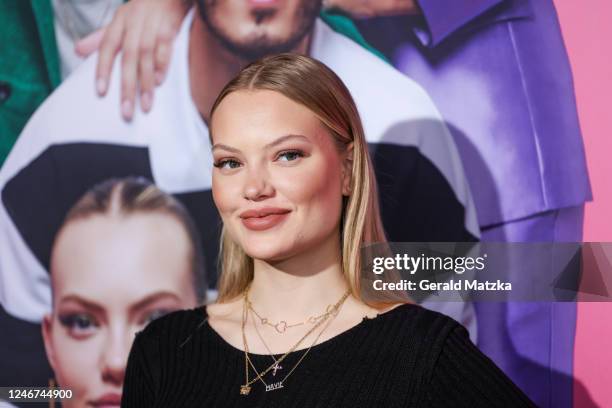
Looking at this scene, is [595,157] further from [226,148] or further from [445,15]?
[226,148]

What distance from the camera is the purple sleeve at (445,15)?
182 cm

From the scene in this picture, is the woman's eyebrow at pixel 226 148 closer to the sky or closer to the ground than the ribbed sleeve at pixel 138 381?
closer to the sky

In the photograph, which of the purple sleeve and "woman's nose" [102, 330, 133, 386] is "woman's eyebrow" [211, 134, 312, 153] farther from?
"woman's nose" [102, 330, 133, 386]

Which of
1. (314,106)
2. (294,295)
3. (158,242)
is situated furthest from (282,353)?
(158,242)

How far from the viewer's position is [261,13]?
1.88m

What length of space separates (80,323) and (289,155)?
3.05 ft

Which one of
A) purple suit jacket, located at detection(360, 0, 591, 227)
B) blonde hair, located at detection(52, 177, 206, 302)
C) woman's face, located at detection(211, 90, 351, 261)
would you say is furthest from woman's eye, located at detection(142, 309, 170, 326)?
purple suit jacket, located at detection(360, 0, 591, 227)

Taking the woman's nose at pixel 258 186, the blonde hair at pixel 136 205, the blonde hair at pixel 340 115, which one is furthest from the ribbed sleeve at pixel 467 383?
the blonde hair at pixel 136 205

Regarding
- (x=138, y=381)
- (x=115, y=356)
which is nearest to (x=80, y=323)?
(x=115, y=356)

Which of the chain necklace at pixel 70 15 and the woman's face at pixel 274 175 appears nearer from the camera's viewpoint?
the woman's face at pixel 274 175

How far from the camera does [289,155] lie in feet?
4.39

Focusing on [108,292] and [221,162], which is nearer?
[221,162]

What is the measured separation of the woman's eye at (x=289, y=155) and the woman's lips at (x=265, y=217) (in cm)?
10

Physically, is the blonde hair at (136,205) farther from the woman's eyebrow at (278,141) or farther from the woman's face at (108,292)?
the woman's eyebrow at (278,141)
